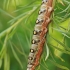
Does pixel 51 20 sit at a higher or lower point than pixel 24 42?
higher

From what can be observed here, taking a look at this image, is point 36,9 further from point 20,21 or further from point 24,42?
point 24,42

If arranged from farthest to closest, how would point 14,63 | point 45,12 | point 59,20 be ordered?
point 14,63 < point 59,20 < point 45,12

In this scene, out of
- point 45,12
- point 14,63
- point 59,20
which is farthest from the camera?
point 14,63

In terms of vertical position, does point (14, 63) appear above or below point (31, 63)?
below

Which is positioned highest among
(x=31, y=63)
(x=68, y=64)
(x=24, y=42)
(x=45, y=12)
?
(x=45, y=12)

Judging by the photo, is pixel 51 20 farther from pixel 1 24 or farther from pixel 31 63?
pixel 1 24

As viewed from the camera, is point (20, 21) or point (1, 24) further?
point (1, 24)

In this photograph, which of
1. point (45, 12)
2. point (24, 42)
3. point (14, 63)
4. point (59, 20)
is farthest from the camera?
point (14, 63)

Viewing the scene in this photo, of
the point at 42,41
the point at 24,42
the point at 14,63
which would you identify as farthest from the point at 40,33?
the point at 14,63

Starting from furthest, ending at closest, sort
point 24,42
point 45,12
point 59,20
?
point 24,42 → point 59,20 → point 45,12
